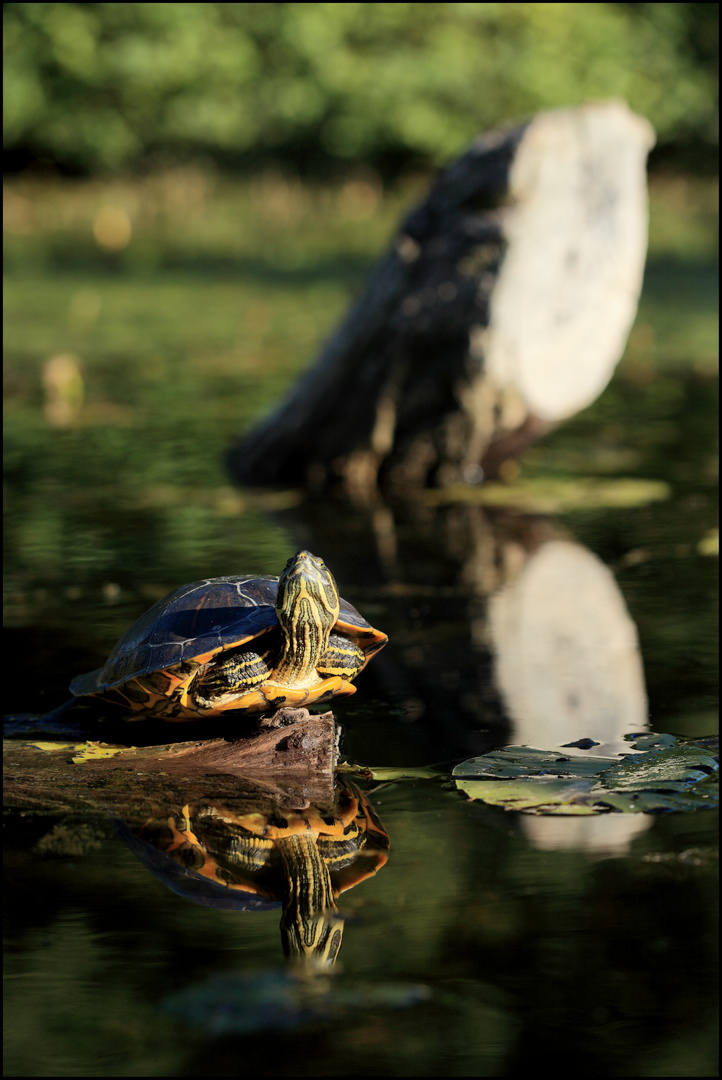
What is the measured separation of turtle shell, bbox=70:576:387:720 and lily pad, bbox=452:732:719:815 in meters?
0.42

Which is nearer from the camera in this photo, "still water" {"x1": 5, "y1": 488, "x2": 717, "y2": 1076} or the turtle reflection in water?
"still water" {"x1": 5, "y1": 488, "x2": 717, "y2": 1076}

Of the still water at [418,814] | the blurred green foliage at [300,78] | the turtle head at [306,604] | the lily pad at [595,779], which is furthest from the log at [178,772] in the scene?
the blurred green foliage at [300,78]

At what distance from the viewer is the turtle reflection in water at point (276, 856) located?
6.76ft

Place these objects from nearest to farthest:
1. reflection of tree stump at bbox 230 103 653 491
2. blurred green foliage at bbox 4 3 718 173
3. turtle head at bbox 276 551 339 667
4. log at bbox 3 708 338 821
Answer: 1. log at bbox 3 708 338 821
2. turtle head at bbox 276 551 339 667
3. reflection of tree stump at bbox 230 103 653 491
4. blurred green foliage at bbox 4 3 718 173

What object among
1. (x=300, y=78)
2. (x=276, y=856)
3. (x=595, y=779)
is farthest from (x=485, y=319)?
(x=300, y=78)

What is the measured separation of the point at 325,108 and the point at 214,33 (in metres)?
3.10

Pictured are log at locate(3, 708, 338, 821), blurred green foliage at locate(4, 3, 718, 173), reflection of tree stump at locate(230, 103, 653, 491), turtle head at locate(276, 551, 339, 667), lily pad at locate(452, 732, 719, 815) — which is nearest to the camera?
lily pad at locate(452, 732, 719, 815)

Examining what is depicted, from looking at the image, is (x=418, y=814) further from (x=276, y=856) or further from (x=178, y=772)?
(x=178, y=772)

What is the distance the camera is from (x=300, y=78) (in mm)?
30766

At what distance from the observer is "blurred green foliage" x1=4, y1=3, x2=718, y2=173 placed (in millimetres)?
28422

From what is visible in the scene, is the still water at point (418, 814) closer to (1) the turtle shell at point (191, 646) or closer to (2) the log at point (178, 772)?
(2) the log at point (178, 772)

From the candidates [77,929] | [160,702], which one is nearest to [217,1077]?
[77,929]

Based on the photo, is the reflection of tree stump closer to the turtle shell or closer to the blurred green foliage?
the turtle shell

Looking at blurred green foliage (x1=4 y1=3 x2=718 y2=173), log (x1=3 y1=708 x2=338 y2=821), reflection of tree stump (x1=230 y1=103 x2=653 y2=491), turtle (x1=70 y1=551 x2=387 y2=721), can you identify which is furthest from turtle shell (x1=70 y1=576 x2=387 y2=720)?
blurred green foliage (x1=4 y1=3 x2=718 y2=173)
